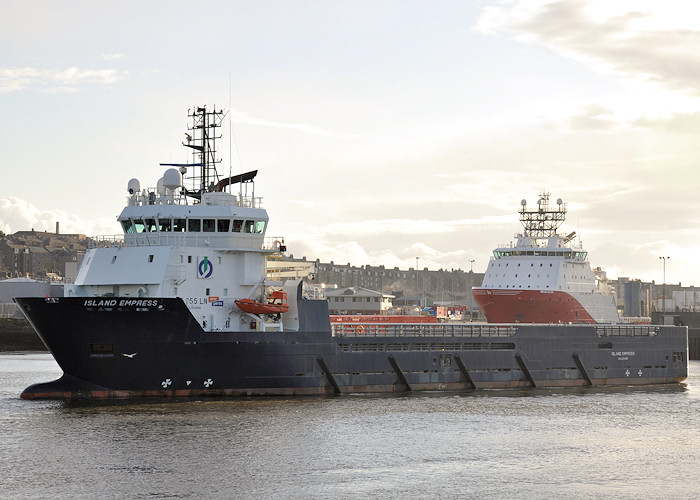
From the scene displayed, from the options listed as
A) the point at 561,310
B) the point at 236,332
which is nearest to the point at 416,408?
the point at 236,332

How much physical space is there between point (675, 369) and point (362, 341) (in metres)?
19.5

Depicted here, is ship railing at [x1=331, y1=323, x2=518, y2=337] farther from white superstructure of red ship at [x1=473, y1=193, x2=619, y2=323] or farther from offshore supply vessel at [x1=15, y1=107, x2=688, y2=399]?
white superstructure of red ship at [x1=473, y1=193, x2=619, y2=323]

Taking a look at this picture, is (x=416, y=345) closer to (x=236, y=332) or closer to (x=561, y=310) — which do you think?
(x=236, y=332)

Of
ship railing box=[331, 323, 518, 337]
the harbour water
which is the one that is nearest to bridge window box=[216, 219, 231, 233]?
ship railing box=[331, 323, 518, 337]

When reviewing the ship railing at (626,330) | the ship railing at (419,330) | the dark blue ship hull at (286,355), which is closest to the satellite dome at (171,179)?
the dark blue ship hull at (286,355)

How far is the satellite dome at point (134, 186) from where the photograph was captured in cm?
3716

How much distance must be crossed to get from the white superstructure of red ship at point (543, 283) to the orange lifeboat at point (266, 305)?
81.2 ft

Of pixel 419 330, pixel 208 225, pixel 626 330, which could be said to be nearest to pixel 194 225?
pixel 208 225

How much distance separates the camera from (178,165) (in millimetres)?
37750

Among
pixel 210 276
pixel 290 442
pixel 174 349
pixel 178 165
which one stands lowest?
pixel 290 442

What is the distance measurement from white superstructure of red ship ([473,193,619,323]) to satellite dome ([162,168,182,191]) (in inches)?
1063

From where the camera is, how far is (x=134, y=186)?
3722cm

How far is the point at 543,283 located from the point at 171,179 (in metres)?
27.9

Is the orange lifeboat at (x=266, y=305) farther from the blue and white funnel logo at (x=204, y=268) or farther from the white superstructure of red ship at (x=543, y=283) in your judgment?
the white superstructure of red ship at (x=543, y=283)
